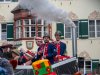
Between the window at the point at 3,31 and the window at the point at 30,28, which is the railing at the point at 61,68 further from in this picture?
the window at the point at 3,31

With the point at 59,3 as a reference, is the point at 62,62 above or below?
below

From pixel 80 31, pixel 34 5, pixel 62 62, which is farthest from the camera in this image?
pixel 80 31

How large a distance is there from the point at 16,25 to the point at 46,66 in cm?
2819

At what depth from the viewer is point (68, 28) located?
33562mm

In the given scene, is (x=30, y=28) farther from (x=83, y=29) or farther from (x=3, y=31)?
(x=83, y=29)

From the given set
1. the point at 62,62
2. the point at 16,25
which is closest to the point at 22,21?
the point at 16,25

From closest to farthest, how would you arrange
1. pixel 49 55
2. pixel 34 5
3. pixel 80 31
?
pixel 49 55 → pixel 34 5 → pixel 80 31

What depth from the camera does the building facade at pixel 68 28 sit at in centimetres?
3350

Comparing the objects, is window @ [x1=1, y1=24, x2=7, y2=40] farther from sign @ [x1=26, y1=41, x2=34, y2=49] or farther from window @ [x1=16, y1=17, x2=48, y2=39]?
sign @ [x1=26, y1=41, x2=34, y2=49]

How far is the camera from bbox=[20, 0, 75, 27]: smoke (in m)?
10.9

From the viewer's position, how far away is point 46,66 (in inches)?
257

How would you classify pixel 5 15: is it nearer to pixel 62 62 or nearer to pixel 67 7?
pixel 67 7

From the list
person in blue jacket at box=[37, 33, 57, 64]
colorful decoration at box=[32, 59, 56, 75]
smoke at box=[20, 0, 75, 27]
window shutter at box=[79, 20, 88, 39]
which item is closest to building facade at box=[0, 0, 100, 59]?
window shutter at box=[79, 20, 88, 39]

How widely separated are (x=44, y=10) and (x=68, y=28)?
2199 cm
